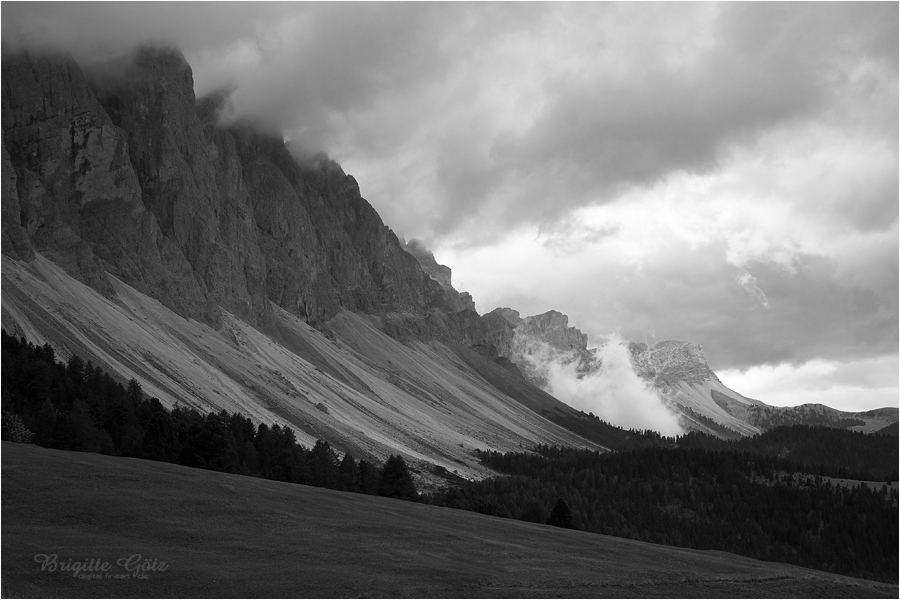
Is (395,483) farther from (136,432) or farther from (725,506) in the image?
(725,506)

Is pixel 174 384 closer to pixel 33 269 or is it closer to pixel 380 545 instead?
pixel 33 269

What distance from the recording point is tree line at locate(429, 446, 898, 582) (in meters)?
142

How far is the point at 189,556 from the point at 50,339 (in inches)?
4730

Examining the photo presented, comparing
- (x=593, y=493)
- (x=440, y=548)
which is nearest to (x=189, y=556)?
(x=440, y=548)

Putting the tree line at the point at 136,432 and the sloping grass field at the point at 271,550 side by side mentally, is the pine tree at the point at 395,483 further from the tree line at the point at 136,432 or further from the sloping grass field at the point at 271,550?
the sloping grass field at the point at 271,550

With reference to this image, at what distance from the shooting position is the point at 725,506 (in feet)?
562

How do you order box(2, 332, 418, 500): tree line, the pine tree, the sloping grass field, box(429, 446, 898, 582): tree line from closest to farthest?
the sloping grass field → box(2, 332, 418, 500): tree line → the pine tree → box(429, 446, 898, 582): tree line

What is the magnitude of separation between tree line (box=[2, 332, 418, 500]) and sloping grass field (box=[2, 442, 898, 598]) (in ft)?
52.4

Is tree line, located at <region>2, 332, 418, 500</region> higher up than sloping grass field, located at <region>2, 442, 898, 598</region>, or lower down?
higher up

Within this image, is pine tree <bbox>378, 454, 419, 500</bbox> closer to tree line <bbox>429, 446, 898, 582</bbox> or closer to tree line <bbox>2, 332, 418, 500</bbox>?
tree line <bbox>2, 332, 418, 500</bbox>

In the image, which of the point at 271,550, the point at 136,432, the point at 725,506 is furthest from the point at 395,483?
the point at 725,506

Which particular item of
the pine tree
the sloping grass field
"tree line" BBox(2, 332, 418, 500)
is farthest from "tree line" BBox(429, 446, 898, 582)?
the sloping grass field

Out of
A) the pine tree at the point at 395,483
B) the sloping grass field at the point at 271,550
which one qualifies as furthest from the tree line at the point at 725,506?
the sloping grass field at the point at 271,550

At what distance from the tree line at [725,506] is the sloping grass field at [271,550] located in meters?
56.3
